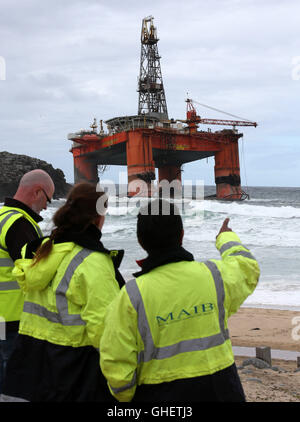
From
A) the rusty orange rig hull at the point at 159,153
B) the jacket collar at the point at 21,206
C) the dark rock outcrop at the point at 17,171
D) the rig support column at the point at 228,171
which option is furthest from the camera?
the dark rock outcrop at the point at 17,171

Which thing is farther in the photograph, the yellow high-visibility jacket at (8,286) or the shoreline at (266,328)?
the shoreline at (266,328)

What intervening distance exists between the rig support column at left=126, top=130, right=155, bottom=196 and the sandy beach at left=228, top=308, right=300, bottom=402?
24.5m

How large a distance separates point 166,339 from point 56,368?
1.65ft

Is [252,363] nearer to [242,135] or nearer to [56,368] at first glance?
[56,368]

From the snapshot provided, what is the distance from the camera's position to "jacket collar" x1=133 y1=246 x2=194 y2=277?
64.1 inches

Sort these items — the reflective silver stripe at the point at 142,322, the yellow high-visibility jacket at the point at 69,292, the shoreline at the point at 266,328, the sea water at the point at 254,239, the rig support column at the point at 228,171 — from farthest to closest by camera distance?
1. the rig support column at the point at 228,171
2. the sea water at the point at 254,239
3. the shoreline at the point at 266,328
4. the yellow high-visibility jacket at the point at 69,292
5. the reflective silver stripe at the point at 142,322

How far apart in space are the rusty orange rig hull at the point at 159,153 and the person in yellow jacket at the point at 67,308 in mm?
28968

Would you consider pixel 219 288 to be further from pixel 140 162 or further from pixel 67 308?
pixel 140 162

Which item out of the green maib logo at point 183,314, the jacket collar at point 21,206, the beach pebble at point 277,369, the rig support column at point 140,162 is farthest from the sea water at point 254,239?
the beach pebble at point 277,369

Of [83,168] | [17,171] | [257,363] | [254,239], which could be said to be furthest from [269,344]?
[17,171]

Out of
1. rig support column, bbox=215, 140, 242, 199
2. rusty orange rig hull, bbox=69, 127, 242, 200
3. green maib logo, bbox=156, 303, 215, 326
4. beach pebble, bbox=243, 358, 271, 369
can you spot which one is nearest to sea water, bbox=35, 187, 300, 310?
green maib logo, bbox=156, 303, 215, 326

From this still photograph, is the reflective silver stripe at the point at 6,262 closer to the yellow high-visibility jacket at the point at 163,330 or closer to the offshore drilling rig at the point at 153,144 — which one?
the yellow high-visibility jacket at the point at 163,330

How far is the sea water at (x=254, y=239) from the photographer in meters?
8.29

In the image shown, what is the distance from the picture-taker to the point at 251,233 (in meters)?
19.1
